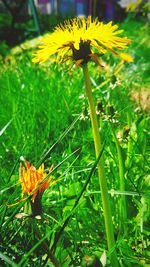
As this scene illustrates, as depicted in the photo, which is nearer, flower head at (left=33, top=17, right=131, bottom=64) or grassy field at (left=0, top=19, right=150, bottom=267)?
flower head at (left=33, top=17, right=131, bottom=64)

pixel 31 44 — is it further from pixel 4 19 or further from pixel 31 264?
pixel 31 264

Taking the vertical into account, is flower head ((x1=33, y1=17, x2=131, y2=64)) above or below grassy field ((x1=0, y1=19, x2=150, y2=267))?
above

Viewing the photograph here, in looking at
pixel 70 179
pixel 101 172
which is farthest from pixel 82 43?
pixel 70 179

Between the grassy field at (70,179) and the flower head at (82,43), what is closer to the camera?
the flower head at (82,43)

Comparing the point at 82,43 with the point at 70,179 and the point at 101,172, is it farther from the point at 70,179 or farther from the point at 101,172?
the point at 70,179

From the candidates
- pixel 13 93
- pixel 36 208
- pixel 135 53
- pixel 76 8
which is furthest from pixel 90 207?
pixel 76 8

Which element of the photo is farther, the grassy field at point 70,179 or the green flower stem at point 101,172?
the grassy field at point 70,179

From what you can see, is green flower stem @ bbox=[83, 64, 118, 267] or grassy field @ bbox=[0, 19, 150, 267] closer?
green flower stem @ bbox=[83, 64, 118, 267]

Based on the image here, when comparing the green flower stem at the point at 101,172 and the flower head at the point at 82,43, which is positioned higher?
the flower head at the point at 82,43

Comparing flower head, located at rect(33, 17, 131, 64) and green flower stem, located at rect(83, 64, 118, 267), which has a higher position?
flower head, located at rect(33, 17, 131, 64)
